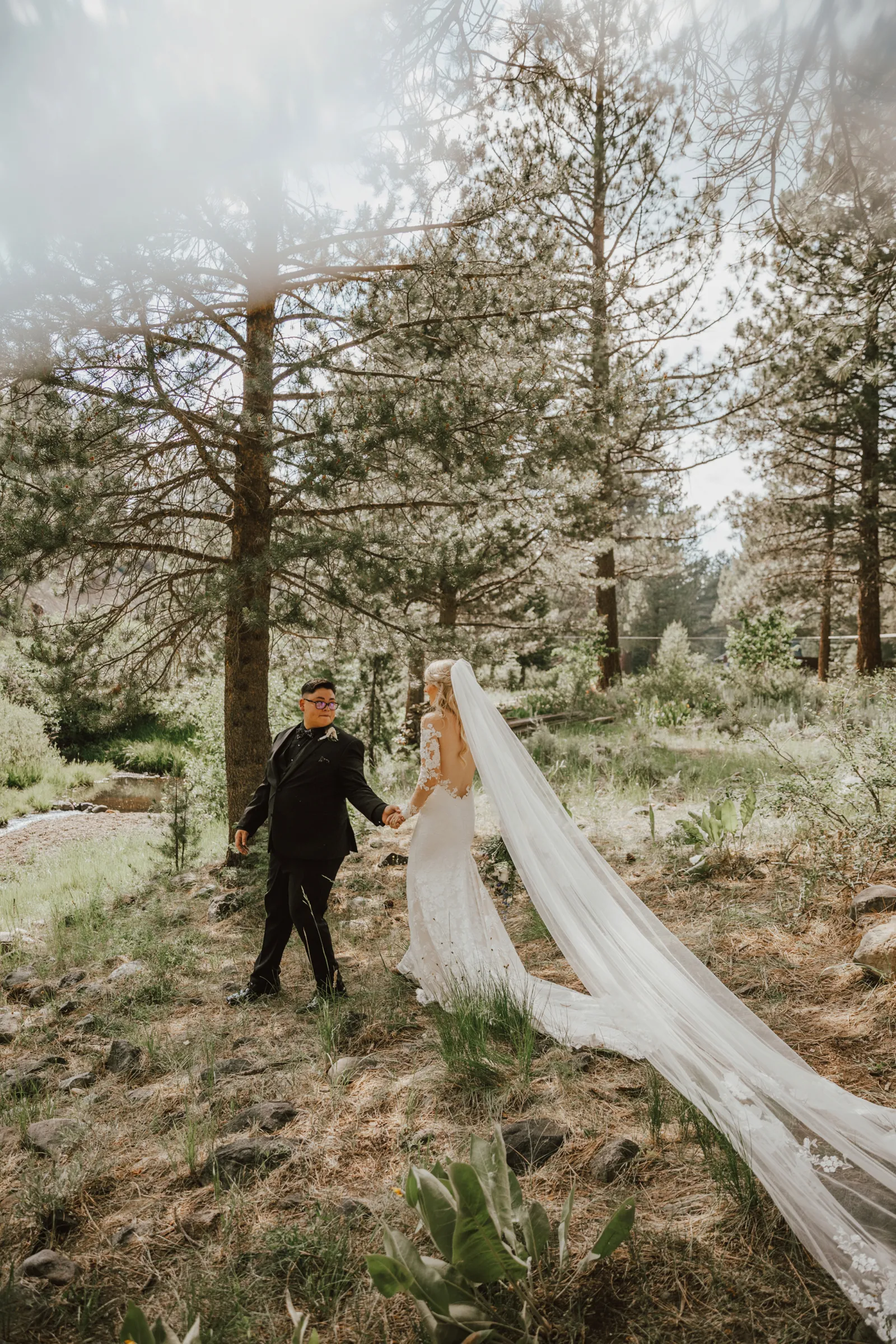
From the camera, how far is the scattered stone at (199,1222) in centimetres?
245

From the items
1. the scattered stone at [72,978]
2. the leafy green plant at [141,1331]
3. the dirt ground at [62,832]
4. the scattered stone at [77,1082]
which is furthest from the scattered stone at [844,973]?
the dirt ground at [62,832]

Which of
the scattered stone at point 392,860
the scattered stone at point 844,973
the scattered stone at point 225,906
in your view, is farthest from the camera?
the scattered stone at point 392,860

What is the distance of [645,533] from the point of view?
19469mm

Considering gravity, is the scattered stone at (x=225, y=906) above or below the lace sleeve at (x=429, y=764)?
below

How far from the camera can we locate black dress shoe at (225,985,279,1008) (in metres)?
4.76

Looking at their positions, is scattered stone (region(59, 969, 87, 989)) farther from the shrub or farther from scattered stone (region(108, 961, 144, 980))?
the shrub

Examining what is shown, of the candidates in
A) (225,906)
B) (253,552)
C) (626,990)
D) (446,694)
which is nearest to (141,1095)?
(626,990)

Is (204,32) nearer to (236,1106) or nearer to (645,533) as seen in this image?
(236,1106)

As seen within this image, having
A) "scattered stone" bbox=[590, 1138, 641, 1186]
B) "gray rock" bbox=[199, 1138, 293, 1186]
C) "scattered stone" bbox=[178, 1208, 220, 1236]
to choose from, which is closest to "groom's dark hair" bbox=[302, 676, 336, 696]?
"gray rock" bbox=[199, 1138, 293, 1186]

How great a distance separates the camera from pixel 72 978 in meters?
5.59

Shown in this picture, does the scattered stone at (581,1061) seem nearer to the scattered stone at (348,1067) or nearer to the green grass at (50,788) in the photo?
the scattered stone at (348,1067)

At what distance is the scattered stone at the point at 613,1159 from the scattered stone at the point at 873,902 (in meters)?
2.60

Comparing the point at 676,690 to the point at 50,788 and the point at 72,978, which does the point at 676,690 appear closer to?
the point at 72,978

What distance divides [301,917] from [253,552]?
3911mm
